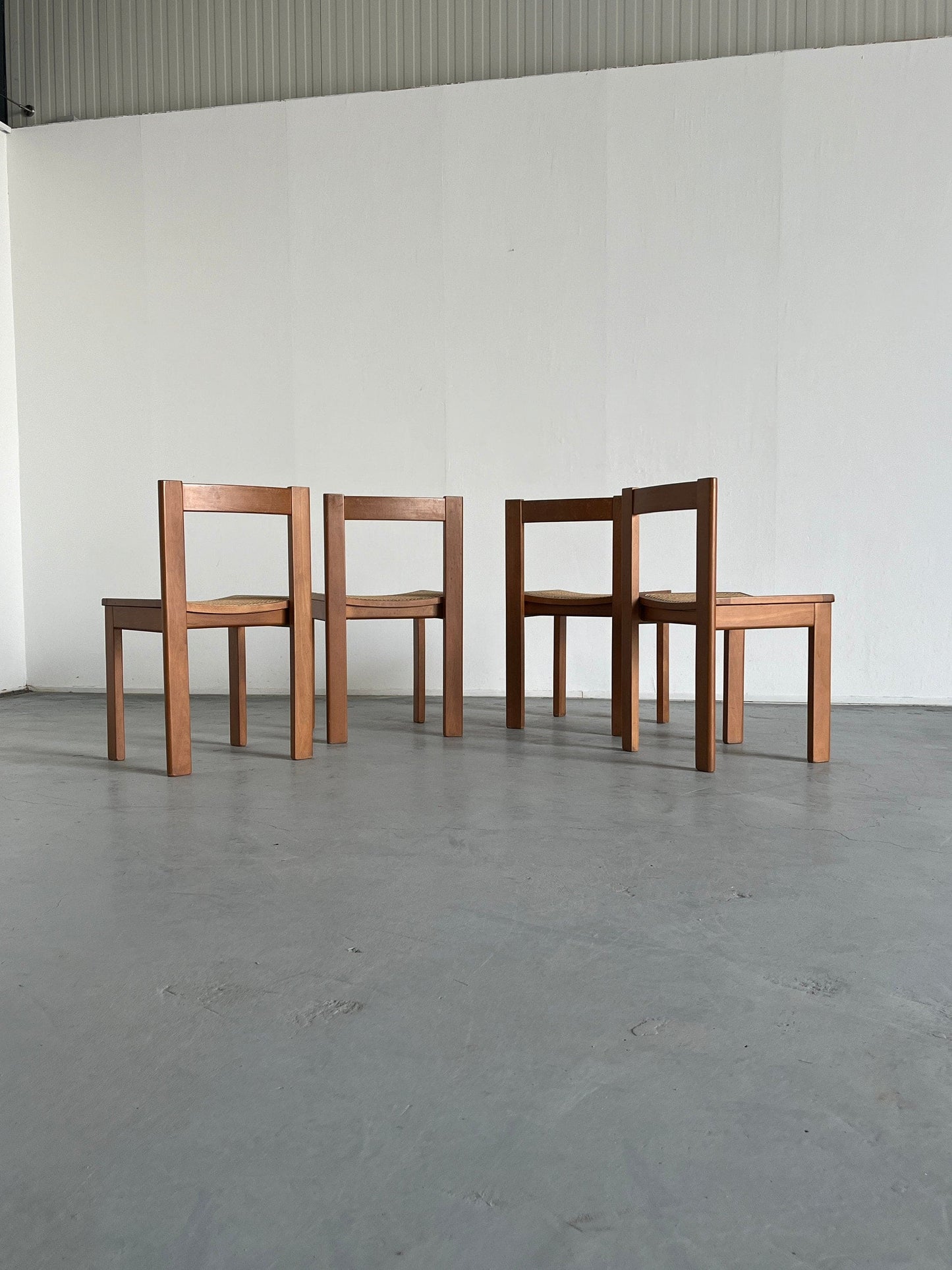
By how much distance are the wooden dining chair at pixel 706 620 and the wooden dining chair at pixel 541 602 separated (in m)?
0.18

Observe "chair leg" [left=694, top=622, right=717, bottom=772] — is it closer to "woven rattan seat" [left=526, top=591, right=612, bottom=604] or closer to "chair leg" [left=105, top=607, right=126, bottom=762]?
"woven rattan seat" [left=526, top=591, right=612, bottom=604]

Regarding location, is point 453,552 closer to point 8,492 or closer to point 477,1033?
point 477,1033

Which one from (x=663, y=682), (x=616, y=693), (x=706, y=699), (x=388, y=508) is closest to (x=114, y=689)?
(x=388, y=508)

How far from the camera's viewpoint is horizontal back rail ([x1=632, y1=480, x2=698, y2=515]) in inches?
118

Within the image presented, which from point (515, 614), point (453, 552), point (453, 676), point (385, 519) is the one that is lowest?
point (453, 676)

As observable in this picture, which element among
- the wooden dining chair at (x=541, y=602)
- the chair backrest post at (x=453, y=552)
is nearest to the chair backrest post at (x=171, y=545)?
the chair backrest post at (x=453, y=552)

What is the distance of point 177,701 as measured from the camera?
303cm

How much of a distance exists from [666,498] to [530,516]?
0.86 meters

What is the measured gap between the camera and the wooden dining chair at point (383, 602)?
3.49 meters

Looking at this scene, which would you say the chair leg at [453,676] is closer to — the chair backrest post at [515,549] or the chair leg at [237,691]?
the chair backrest post at [515,549]

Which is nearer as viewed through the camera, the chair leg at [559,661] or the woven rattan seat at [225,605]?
the woven rattan seat at [225,605]

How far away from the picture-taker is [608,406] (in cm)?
475

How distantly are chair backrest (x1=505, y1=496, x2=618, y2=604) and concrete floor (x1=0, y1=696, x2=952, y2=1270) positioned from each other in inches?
55.4

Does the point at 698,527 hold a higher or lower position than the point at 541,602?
higher
